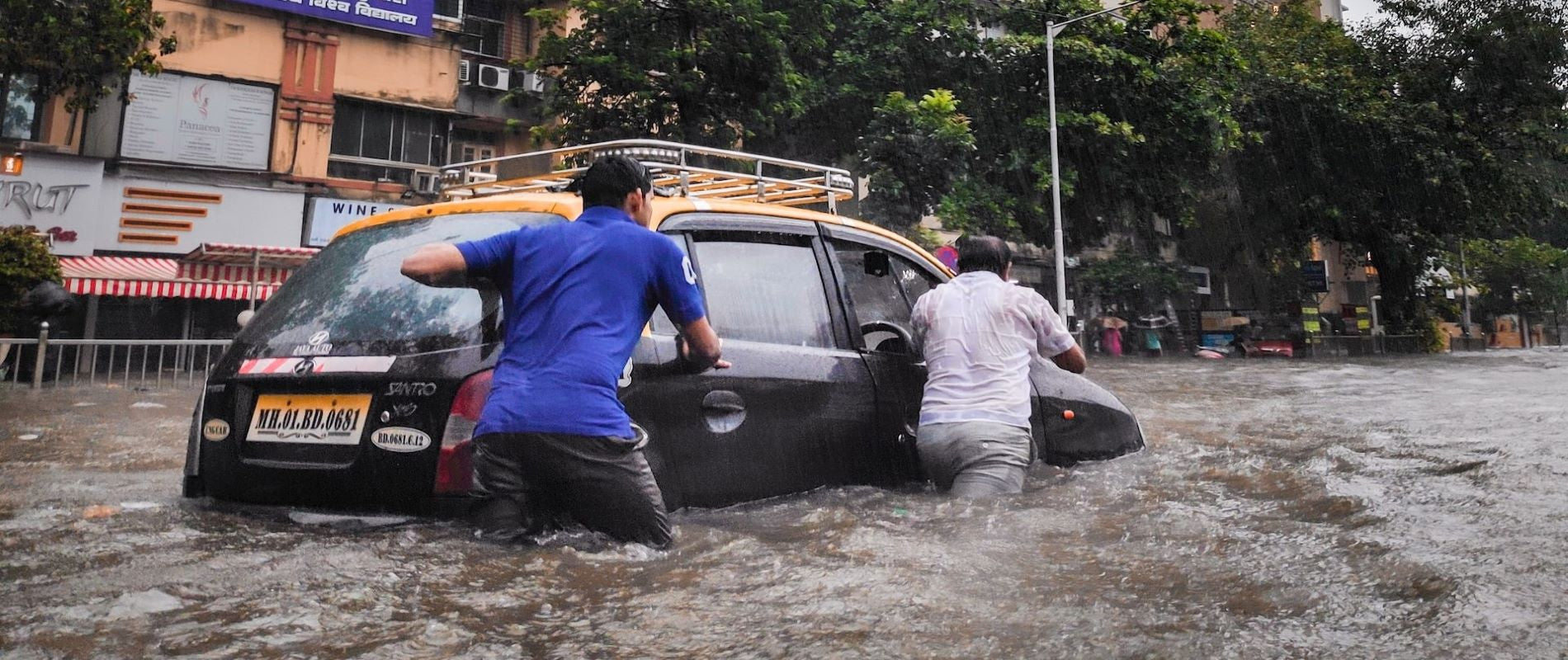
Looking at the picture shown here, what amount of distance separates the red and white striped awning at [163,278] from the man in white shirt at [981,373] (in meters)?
14.0

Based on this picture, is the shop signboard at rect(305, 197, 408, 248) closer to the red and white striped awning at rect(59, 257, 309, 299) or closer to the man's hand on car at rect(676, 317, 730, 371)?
the red and white striped awning at rect(59, 257, 309, 299)

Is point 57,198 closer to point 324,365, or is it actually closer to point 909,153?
point 909,153

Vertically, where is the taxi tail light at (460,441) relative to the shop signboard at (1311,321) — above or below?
below

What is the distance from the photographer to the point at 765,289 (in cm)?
404

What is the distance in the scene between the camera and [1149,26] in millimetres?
21719

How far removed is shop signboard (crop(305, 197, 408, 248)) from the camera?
1920 cm

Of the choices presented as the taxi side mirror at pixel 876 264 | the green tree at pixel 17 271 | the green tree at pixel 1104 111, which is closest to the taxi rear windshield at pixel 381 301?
the taxi side mirror at pixel 876 264

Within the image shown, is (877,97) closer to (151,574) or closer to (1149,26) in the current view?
(1149,26)

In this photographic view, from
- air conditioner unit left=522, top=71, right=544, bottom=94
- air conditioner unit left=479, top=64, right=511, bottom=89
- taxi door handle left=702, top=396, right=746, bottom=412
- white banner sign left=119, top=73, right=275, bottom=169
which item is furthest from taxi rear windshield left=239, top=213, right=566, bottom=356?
air conditioner unit left=479, top=64, right=511, bottom=89

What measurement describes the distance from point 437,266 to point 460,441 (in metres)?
0.48

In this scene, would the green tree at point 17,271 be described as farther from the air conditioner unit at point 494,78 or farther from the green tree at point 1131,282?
the green tree at point 1131,282

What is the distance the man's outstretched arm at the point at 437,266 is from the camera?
2.98 m

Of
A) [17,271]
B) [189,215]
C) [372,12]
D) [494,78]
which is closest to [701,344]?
[17,271]

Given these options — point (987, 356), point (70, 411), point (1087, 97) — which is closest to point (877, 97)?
point (1087, 97)
